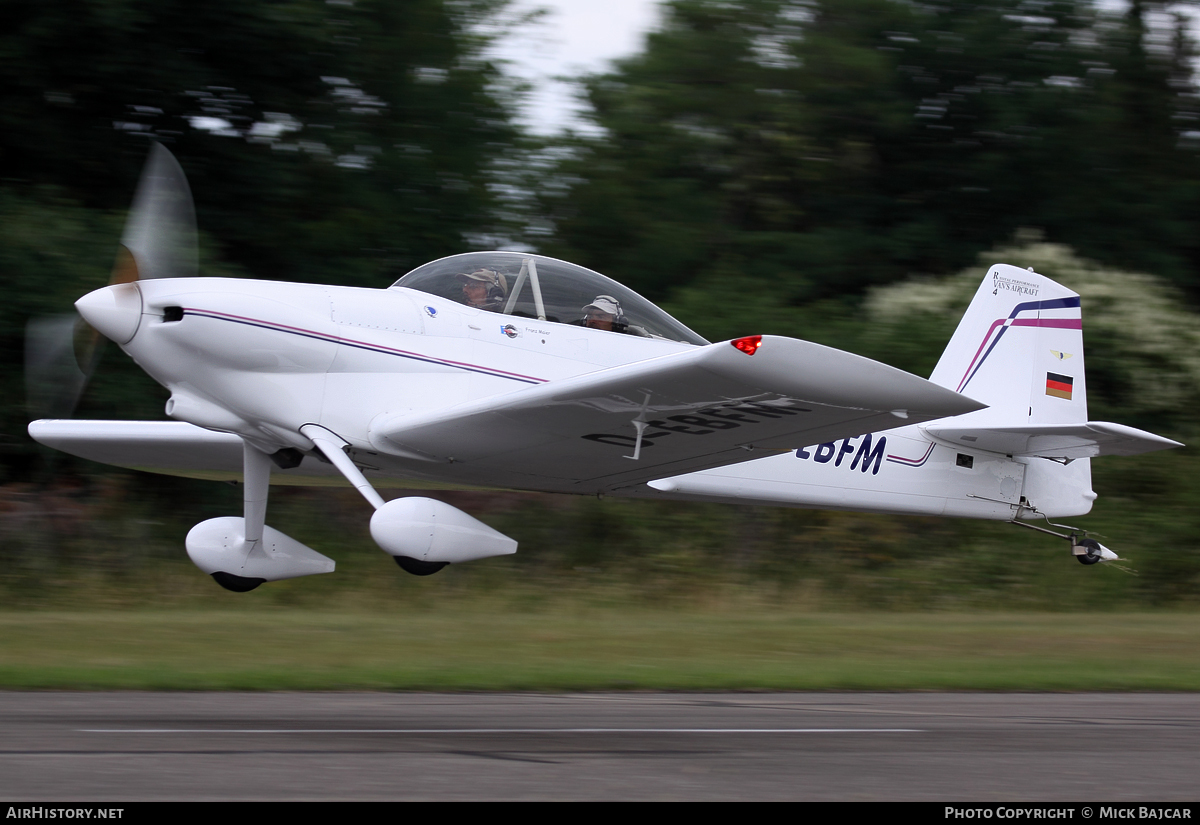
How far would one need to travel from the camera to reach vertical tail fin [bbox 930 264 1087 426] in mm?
9523

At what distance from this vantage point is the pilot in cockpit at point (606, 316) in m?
7.71

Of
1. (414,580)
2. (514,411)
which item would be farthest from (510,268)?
(414,580)

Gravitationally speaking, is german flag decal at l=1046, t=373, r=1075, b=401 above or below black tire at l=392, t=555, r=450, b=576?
above

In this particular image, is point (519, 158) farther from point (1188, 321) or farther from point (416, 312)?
point (416, 312)

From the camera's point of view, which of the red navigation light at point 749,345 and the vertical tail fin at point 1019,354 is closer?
the red navigation light at point 749,345

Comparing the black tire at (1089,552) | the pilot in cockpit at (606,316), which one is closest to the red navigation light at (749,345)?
the pilot in cockpit at (606,316)

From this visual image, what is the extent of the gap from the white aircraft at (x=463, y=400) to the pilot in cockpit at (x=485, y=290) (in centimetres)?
1

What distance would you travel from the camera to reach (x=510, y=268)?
25.1 feet

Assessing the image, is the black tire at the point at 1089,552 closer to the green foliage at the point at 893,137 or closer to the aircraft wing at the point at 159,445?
the aircraft wing at the point at 159,445

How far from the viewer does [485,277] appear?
7.66 meters

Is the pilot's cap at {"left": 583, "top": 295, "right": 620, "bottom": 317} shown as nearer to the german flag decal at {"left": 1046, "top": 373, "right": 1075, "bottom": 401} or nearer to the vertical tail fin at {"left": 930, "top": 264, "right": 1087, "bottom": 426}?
the vertical tail fin at {"left": 930, "top": 264, "right": 1087, "bottom": 426}

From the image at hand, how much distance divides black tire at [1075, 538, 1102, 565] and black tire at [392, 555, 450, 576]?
5627 mm

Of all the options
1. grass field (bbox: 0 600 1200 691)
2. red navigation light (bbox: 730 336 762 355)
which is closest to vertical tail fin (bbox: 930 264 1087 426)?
grass field (bbox: 0 600 1200 691)

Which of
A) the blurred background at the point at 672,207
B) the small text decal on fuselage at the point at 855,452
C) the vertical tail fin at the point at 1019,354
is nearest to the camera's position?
the small text decal on fuselage at the point at 855,452
